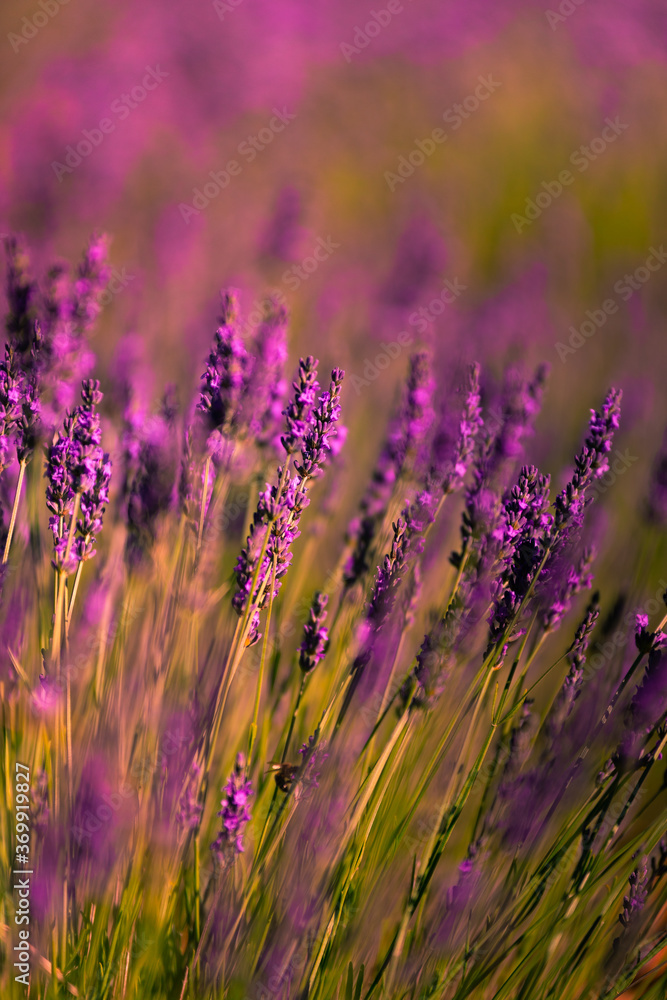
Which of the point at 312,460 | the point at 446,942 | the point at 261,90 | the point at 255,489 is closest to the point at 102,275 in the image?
the point at 255,489

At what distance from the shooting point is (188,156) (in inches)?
283

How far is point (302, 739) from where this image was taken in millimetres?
1595

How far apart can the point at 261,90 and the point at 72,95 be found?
2.63m

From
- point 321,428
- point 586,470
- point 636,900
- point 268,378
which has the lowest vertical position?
point 636,900

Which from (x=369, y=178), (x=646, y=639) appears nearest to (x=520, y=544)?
(x=646, y=639)

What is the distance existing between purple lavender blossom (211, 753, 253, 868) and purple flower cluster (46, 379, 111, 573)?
0.47m

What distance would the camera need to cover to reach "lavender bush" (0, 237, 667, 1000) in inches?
43.2

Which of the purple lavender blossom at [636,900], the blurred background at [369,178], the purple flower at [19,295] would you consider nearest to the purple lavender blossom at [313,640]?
the purple lavender blossom at [636,900]

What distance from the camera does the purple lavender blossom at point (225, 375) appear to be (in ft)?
4.26

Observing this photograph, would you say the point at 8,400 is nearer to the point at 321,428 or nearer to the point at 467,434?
the point at 321,428

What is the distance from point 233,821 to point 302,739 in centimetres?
50

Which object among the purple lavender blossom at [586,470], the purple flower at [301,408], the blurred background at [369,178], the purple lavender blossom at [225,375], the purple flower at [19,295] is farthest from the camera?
the blurred background at [369,178]

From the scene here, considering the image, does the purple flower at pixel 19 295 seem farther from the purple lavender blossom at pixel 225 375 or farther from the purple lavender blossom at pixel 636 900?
the purple lavender blossom at pixel 636 900

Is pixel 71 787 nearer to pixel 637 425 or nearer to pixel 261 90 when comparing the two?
pixel 637 425
